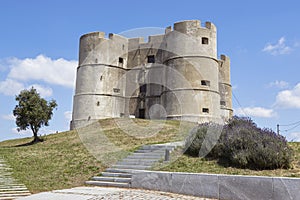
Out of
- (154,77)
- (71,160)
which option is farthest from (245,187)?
(154,77)

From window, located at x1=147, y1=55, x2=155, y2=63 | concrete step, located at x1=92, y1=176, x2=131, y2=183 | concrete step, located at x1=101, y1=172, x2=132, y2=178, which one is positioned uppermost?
window, located at x1=147, y1=55, x2=155, y2=63

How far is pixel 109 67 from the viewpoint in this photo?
32.7 meters

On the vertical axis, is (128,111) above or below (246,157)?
above

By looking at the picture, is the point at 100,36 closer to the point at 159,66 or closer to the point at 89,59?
the point at 89,59

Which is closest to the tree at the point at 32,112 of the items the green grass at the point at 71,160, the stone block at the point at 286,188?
the green grass at the point at 71,160

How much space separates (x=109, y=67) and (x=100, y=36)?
11.4ft

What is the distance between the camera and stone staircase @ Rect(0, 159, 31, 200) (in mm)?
8573

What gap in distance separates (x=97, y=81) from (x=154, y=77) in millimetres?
6078

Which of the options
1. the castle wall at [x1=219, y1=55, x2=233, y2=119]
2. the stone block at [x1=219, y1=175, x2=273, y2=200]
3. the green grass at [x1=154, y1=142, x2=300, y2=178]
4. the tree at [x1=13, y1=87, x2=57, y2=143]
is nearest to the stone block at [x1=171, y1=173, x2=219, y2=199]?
the stone block at [x1=219, y1=175, x2=273, y2=200]

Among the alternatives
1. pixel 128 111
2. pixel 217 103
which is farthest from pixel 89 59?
pixel 217 103

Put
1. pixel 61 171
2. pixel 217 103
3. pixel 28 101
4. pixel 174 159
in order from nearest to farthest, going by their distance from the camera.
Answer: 1. pixel 174 159
2. pixel 61 171
3. pixel 28 101
4. pixel 217 103

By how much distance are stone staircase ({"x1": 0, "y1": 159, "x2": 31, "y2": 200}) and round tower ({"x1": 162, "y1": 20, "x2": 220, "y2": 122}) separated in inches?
683

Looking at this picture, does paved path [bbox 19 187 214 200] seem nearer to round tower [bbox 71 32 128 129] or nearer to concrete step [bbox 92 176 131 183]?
concrete step [bbox 92 176 131 183]

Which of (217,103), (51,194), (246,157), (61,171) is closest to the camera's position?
(51,194)
